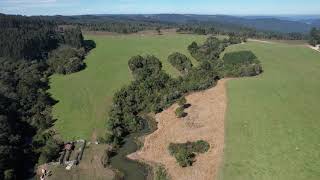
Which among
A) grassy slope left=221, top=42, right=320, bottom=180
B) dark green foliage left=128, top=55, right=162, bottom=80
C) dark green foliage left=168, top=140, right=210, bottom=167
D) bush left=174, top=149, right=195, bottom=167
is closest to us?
grassy slope left=221, top=42, right=320, bottom=180

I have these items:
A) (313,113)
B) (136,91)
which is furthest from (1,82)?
(313,113)

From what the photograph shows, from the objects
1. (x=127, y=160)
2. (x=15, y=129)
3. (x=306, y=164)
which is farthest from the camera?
(x=15, y=129)

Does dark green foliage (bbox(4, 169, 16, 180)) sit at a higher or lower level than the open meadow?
lower

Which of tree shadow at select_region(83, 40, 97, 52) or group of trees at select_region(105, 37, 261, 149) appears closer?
group of trees at select_region(105, 37, 261, 149)

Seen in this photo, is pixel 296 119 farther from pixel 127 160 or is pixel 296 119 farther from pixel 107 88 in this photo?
pixel 107 88

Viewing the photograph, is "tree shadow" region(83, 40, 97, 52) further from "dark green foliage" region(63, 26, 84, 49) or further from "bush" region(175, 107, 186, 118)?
"bush" region(175, 107, 186, 118)

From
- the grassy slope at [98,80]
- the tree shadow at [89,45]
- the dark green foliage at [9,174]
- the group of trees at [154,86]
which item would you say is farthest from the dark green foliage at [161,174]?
the tree shadow at [89,45]

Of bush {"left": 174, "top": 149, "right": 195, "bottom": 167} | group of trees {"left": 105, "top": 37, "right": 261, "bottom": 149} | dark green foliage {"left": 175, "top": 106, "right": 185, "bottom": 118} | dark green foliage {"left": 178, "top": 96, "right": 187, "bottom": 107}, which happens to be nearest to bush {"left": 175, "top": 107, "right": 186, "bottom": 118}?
dark green foliage {"left": 175, "top": 106, "right": 185, "bottom": 118}
